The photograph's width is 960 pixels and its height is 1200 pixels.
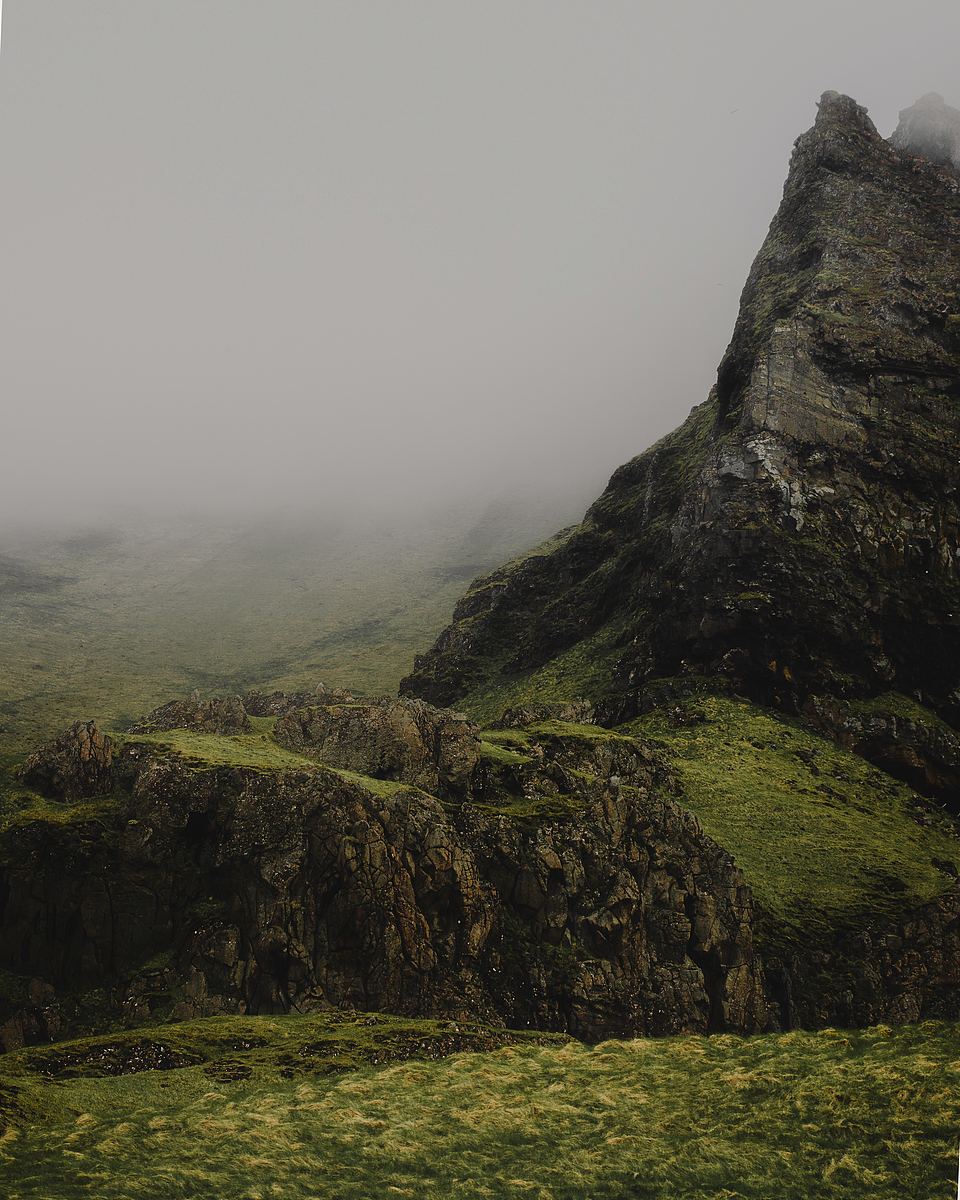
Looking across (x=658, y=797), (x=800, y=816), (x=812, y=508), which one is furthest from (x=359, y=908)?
(x=812, y=508)

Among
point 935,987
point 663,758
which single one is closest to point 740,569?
point 663,758

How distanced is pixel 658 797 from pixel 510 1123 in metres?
25.7

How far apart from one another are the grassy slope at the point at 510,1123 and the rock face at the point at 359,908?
18.1ft

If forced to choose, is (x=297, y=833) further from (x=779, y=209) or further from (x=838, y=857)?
(x=779, y=209)

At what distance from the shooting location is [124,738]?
43.4m

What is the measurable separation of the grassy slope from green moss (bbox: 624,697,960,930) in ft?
76.4

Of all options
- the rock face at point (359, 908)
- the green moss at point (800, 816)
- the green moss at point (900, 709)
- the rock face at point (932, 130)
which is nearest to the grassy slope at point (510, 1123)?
the rock face at point (359, 908)

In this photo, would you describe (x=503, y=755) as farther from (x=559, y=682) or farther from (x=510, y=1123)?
(x=559, y=682)

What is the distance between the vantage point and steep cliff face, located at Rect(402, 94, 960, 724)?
80062 mm

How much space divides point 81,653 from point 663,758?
17060 cm

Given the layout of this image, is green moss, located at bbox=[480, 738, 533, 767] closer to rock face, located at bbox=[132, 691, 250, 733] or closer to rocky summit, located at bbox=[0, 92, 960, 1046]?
rocky summit, located at bbox=[0, 92, 960, 1046]

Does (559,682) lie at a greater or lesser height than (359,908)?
lesser

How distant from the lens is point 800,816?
57.0m

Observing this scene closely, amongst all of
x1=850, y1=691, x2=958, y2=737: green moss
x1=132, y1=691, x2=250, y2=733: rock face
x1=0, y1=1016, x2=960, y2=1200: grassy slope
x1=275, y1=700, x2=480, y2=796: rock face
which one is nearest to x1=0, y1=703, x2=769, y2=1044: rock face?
x1=275, y1=700, x2=480, y2=796: rock face
